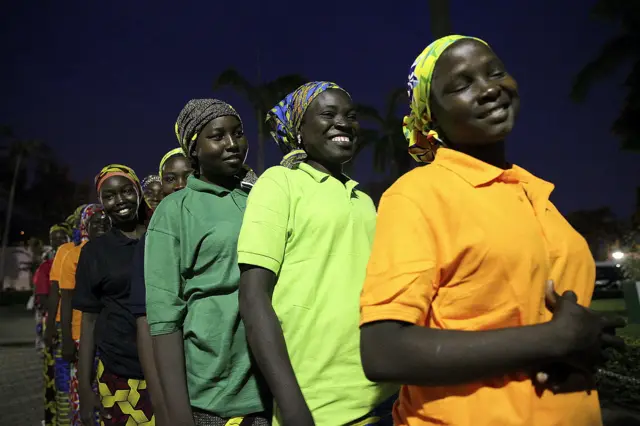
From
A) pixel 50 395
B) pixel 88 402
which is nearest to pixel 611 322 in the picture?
pixel 88 402

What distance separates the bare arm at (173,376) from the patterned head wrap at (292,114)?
858mm

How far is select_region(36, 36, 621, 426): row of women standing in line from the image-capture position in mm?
1279

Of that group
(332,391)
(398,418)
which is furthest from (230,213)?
(398,418)

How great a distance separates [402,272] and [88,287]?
10.3ft

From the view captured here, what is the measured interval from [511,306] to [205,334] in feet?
4.33

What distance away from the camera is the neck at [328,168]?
236cm

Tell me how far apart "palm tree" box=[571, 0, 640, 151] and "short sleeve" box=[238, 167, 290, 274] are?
19.2 m

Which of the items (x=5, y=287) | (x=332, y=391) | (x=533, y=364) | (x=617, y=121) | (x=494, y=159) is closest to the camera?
(x=533, y=364)

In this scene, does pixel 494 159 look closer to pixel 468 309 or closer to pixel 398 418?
pixel 468 309

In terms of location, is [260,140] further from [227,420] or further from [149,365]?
[227,420]

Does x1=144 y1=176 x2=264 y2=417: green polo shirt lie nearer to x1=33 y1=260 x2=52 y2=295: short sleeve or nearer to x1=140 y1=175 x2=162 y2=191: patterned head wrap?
x1=140 y1=175 x2=162 y2=191: patterned head wrap

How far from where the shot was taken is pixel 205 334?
2266mm

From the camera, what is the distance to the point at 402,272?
4.19ft

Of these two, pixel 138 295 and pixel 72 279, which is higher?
pixel 138 295
